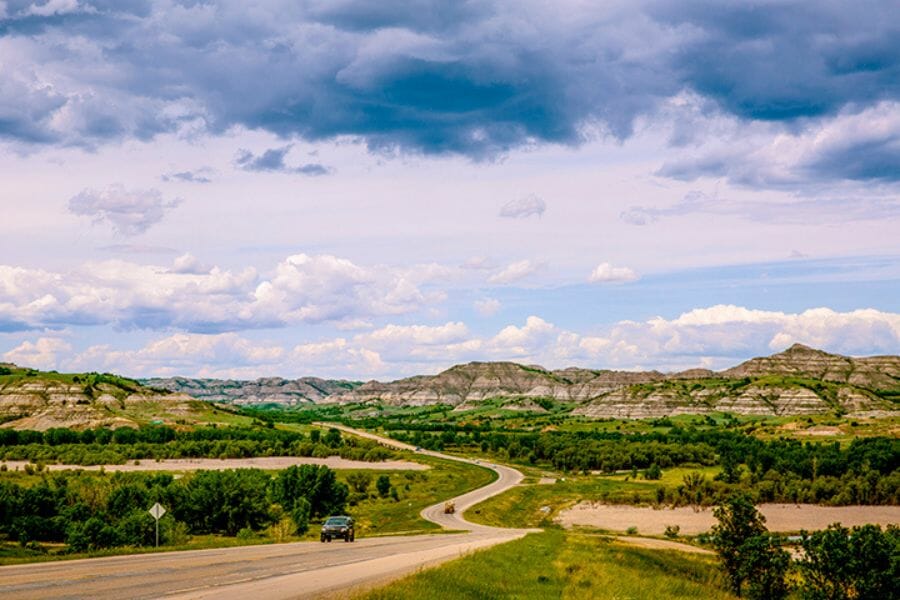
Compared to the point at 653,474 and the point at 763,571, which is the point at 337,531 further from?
the point at 653,474

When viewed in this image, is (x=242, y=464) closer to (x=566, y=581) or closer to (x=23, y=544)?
(x=23, y=544)

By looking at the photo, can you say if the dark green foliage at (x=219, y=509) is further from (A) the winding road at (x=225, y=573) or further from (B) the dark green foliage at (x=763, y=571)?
(B) the dark green foliage at (x=763, y=571)

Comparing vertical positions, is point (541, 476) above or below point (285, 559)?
below

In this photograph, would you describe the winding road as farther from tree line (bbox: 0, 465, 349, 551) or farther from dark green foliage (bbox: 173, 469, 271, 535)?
dark green foliage (bbox: 173, 469, 271, 535)

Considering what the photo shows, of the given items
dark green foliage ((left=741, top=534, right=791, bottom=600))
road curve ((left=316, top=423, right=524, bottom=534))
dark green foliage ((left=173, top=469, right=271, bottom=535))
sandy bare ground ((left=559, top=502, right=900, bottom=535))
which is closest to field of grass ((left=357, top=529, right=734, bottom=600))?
dark green foliage ((left=741, top=534, right=791, bottom=600))

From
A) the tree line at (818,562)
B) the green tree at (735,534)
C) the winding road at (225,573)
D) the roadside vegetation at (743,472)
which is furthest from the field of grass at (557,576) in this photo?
the roadside vegetation at (743,472)

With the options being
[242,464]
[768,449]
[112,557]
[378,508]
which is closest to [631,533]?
[378,508]

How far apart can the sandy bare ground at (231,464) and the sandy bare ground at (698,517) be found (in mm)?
63502

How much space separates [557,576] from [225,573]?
15721mm

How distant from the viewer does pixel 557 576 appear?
38.1 metres

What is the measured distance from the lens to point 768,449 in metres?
175

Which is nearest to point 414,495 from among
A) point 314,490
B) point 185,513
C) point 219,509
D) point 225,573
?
point 314,490

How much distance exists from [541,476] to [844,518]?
2694 inches

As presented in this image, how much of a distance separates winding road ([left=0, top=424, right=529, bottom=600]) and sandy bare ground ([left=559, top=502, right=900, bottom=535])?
6412cm
